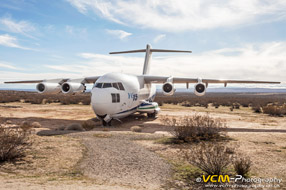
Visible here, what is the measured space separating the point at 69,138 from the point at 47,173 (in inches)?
176

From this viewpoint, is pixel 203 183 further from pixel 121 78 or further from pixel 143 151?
pixel 121 78

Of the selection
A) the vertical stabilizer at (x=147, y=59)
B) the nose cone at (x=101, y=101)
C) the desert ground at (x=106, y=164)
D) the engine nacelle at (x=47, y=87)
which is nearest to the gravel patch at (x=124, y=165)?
the desert ground at (x=106, y=164)

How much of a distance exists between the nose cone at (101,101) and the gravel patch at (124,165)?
5183 mm

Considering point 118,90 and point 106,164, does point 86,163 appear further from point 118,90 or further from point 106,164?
point 118,90

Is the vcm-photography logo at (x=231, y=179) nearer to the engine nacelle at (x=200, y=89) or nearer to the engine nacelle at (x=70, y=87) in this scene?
the engine nacelle at (x=200, y=89)

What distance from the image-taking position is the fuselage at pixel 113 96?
46.8 ft

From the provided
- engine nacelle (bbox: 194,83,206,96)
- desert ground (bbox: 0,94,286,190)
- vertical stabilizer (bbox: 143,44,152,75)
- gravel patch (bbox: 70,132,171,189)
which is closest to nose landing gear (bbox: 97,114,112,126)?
desert ground (bbox: 0,94,286,190)

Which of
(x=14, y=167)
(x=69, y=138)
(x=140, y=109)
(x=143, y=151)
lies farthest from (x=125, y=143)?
(x=140, y=109)

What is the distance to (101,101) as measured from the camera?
1414 centimetres

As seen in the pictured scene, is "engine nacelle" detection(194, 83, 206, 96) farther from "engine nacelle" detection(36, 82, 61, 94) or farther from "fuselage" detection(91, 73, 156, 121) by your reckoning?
"engine nacelle" detection(36, 82, 61, 94)

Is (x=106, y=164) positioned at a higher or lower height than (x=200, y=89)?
lower

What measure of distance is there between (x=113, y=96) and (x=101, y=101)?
0.95m

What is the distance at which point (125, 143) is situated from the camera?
9.16 m

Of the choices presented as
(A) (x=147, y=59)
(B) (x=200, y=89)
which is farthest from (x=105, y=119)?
(A) (x=147, y=59)
